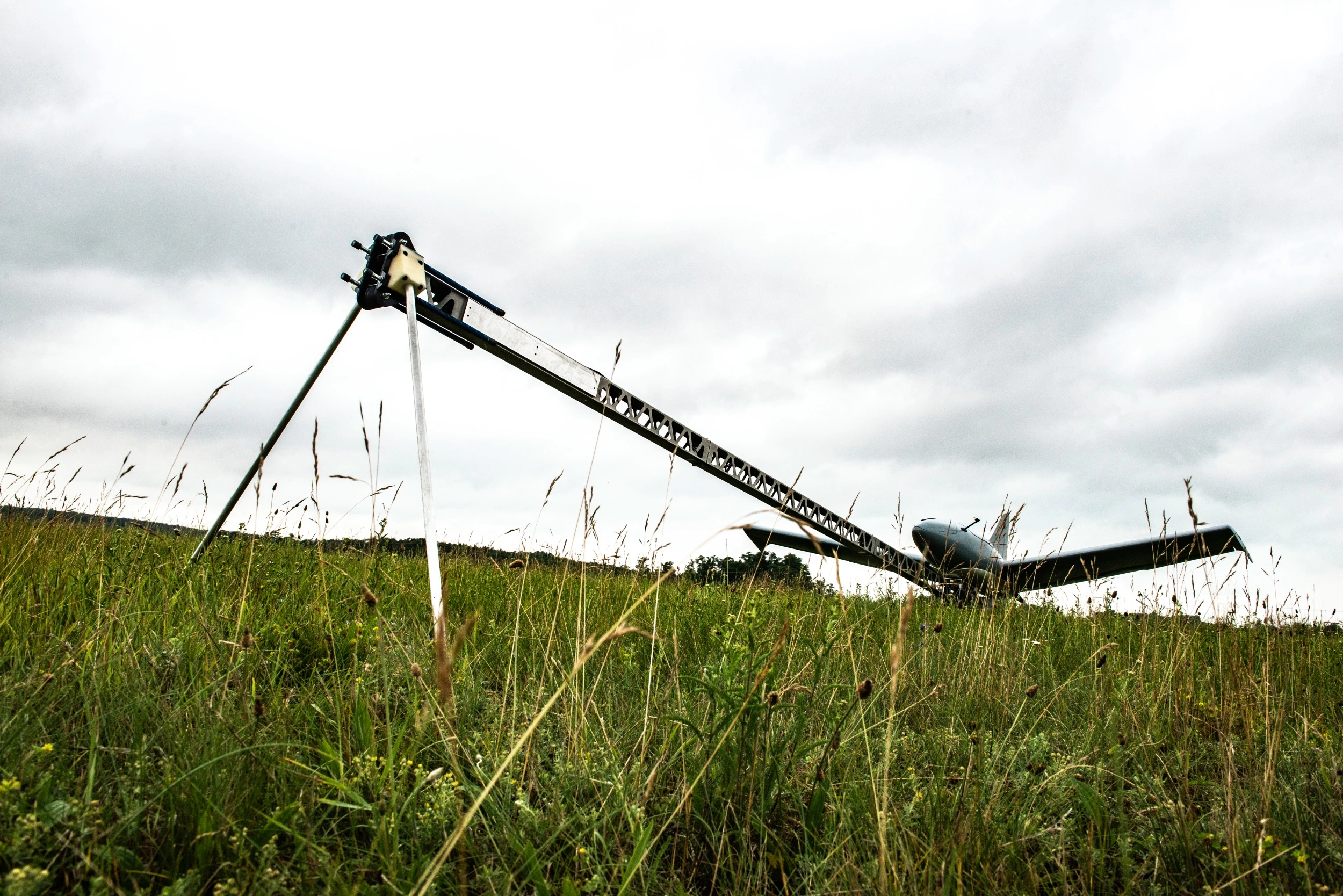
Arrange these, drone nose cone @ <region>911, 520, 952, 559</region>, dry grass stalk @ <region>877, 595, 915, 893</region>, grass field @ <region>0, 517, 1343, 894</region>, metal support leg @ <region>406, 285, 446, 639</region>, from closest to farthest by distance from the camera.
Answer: dry grass stalk @ <region>877, 595, 915, 893</region> → grass field @ <region>0, 517, 1343, 894</region> → metal support leg @ <region>406, 285, 446, 639</region> → drone nose cone @ <region>911, 520, 952, 559</region>

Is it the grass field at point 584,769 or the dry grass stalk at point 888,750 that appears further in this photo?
the grass field at point 584,769

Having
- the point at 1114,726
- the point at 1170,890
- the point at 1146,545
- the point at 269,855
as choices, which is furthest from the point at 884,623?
the point at 1146,545

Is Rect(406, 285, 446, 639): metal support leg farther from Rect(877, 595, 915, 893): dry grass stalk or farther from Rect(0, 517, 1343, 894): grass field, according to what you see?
Rect(877, 595, 915, 893): dry grass stalk

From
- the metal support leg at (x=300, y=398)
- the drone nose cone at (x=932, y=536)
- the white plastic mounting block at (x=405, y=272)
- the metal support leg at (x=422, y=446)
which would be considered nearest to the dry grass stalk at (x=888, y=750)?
the metal support leg at (x=422, y=446)

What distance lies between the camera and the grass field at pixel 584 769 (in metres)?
1.45

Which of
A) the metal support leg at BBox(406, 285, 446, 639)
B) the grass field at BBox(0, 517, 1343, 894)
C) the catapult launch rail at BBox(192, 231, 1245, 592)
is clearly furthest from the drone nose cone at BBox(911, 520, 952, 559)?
the metal support leg at BBox(406, 285, 446, 639)

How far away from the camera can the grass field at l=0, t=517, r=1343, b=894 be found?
145 centimetres

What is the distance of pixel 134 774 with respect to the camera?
162 cm

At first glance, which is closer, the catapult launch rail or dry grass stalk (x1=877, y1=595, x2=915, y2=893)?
dry grass stalk (x1=877, y1=595, x2=915, y2=893)

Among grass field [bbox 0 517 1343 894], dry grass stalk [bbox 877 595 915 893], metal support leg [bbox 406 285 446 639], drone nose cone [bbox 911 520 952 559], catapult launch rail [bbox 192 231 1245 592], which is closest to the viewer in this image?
dry grass stalk [bbox 877 595 915 893]

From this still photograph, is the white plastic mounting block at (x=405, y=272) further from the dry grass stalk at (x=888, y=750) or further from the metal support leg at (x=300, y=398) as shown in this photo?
the dry grass stalk at (x=888, y=750)

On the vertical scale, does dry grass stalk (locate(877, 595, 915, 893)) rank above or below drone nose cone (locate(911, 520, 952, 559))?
below

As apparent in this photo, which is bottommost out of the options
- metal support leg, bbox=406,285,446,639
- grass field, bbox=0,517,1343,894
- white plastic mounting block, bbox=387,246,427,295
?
grass field, bbox=0,517,1343,894

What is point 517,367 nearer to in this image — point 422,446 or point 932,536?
point 422,446
